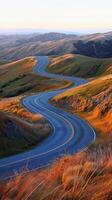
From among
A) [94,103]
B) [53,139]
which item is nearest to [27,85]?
[94,103]

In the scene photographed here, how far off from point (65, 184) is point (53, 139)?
54.6 metres

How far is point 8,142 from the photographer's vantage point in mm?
53438

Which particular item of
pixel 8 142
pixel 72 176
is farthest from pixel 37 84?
pixel 72 176

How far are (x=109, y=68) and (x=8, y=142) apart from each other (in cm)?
11243

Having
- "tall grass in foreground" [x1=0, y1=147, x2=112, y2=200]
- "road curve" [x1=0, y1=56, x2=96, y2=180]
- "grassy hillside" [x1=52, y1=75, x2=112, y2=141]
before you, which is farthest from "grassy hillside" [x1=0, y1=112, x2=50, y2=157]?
"tall grass in foreground" [x1=0, y1=147, x2=112, y2=200]

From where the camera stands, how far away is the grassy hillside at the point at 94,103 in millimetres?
76375

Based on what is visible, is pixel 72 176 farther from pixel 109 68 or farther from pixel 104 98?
pixel 109 68

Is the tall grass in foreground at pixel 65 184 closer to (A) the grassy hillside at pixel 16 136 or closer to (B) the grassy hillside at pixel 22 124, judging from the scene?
(A) the grassy hillside at pixel 16 136

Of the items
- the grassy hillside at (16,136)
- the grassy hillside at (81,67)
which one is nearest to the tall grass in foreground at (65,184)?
the grassy hillside at (16,136)

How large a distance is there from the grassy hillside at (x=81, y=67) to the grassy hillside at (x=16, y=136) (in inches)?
3771

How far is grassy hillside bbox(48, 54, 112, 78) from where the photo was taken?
531 ft

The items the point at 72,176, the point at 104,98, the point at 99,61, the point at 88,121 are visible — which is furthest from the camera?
the point at 99,61

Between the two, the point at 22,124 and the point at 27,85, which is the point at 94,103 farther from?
the point at 27,85

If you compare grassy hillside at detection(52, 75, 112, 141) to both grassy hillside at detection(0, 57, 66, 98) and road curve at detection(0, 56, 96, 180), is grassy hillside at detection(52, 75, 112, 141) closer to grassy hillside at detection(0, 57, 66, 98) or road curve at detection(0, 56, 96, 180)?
road curve at detection(0, 56, 96, 180)
